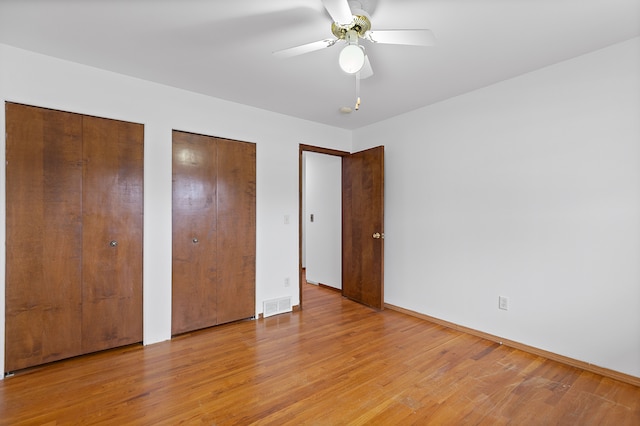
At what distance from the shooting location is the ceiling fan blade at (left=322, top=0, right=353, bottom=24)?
1500 millimetres

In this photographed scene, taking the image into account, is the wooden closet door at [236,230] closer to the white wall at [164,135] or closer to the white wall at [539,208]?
the white wall at [164,135]

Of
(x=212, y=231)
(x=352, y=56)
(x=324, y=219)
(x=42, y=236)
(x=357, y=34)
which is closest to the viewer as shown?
(x=352, y=56)

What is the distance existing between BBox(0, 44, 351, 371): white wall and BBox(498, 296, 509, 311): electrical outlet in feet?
7.35

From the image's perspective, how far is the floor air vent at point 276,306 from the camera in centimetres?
354

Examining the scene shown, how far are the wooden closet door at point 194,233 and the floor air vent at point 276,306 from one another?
23.5 inches

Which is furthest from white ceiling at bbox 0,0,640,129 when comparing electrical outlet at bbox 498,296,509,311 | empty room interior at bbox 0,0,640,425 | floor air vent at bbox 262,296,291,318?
floor air vent at bbox 262,296,291,318

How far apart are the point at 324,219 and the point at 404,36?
3476 millimetres

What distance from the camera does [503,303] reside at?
2814mm

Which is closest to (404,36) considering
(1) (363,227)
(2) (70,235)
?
(1) (363,227)

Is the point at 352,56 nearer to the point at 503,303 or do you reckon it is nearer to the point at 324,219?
the point at 503,303

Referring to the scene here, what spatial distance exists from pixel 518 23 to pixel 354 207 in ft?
8.75

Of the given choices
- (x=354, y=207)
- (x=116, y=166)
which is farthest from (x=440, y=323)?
(x=116, y=166)

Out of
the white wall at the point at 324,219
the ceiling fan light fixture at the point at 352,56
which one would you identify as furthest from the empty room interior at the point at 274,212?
the white wall at the point at 324,219

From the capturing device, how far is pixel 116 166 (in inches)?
105
